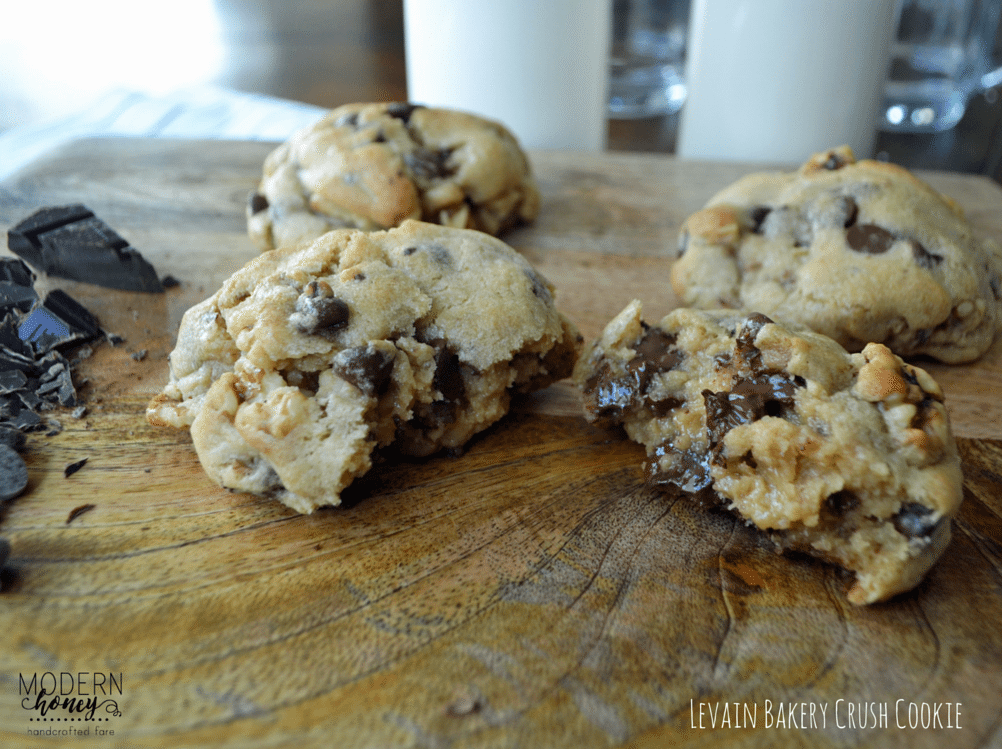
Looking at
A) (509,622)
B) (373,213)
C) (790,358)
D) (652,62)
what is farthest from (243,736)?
(652,62)

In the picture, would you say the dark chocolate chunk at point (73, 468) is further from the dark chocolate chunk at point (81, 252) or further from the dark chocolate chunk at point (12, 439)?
the dark chocolate chunk at point (81, 252)

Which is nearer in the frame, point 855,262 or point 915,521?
point 915,521

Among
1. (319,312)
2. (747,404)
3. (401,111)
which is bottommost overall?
(747,404)

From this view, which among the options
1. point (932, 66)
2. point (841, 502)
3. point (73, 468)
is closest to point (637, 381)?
point (841, 502)

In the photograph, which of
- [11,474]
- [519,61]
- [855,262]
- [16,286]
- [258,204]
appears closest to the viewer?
[11,474]

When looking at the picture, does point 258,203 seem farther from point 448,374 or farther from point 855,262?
point 855,262

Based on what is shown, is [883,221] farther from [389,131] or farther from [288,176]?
[288,176]

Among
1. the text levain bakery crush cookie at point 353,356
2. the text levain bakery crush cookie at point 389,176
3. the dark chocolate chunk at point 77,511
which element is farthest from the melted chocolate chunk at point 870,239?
the dark chocolate chunk at point 77,511
